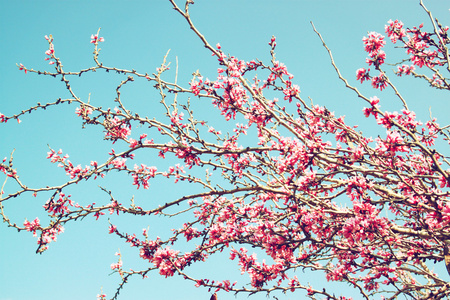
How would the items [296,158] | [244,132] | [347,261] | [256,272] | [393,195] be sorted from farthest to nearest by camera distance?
[244,132] < [256,272] < [347,261] < [393,195] < [296,158]

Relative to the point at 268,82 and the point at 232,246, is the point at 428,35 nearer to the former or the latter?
the point at 268,82

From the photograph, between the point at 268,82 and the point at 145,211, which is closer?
the point at 145,211

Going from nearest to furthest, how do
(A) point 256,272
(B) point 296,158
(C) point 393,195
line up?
(B) point 296,158
(C) point 393,195
(A) point 256,272

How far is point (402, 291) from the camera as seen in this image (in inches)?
178

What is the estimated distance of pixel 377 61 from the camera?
4887 millimetres

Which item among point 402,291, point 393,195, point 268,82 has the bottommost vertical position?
point 402,291

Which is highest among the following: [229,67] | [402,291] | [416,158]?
[229,67]

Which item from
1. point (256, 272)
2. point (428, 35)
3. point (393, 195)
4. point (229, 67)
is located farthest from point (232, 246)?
point (428, 35)

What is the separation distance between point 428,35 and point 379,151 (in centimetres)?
326

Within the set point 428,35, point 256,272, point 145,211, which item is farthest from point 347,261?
point 428,35

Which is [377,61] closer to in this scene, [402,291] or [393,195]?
[393,195]

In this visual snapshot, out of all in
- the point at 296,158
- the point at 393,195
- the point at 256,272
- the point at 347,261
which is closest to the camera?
the point at 296,158

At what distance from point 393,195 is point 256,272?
261 centimetres

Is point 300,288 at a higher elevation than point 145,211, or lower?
lower
